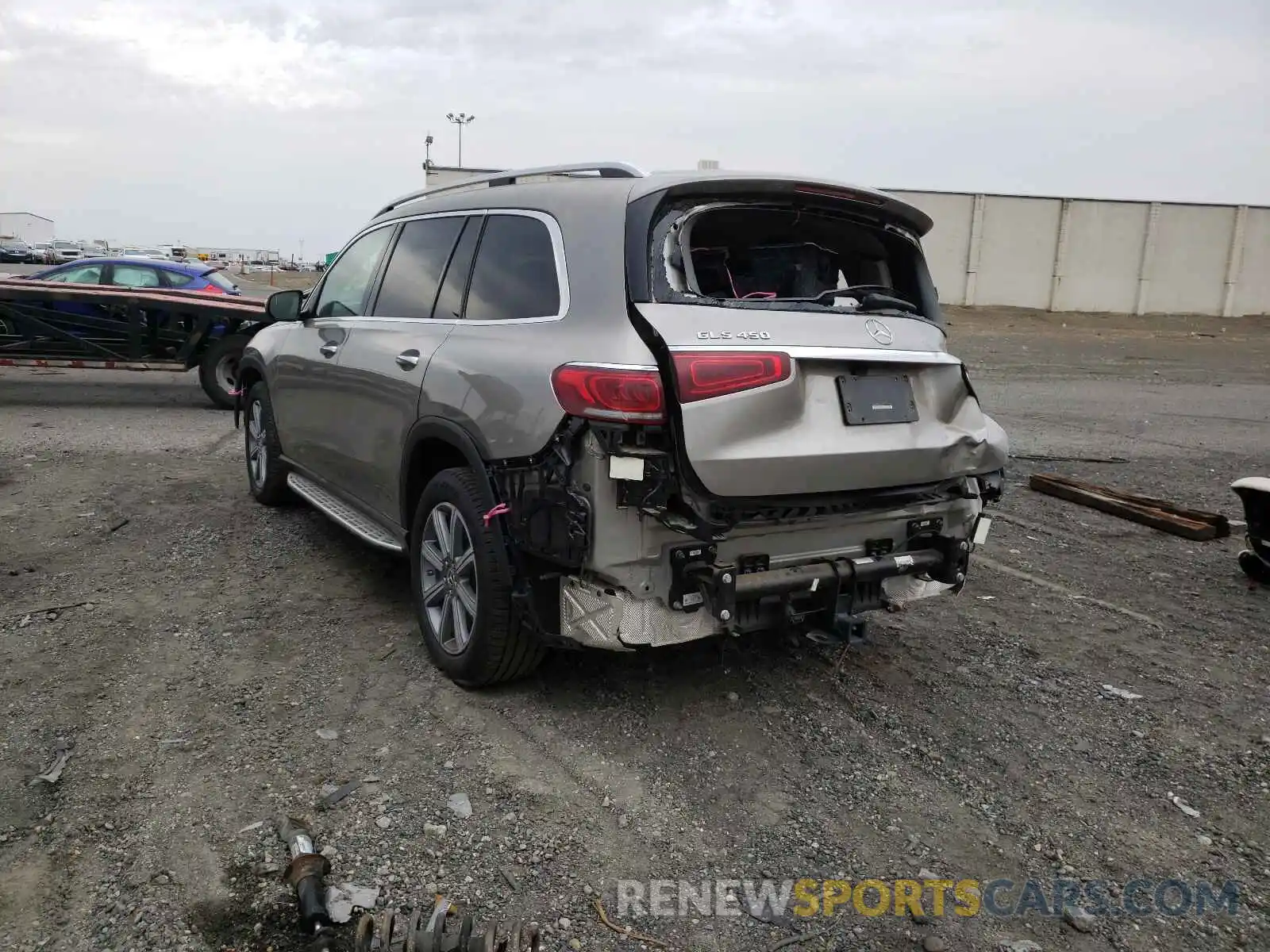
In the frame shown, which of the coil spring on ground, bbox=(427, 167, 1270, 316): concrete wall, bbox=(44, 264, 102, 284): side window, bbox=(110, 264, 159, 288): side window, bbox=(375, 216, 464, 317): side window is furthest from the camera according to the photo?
bbox=(427, 167, 1270, 316): concrete wall

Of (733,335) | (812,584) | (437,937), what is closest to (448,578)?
(812,584)

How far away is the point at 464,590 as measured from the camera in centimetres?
395

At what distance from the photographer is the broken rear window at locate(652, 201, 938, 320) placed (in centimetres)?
356

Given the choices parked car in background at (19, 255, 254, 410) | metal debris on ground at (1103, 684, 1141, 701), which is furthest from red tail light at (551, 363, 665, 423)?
parked car in background at (19, 255, 254, 410)

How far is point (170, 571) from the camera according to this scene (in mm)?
5402

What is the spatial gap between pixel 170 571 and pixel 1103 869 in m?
4.63

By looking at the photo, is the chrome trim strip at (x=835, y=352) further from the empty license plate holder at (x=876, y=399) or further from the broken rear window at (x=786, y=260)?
the broken rear window at (x=786, y=260)

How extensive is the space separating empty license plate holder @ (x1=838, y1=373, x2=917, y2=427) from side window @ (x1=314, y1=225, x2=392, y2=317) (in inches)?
107

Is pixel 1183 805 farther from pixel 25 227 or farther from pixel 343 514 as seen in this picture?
pixel 25 227

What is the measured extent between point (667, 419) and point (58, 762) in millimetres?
2367

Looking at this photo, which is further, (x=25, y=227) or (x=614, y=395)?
(x=25, y=227)

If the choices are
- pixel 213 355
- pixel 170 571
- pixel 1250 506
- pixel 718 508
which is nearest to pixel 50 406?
pixel 213 355

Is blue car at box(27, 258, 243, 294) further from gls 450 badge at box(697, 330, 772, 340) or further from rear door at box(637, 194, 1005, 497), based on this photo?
gls 450 badge at box(697, 330, 772, 340)

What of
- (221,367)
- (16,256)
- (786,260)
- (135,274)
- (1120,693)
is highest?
(16,256)
